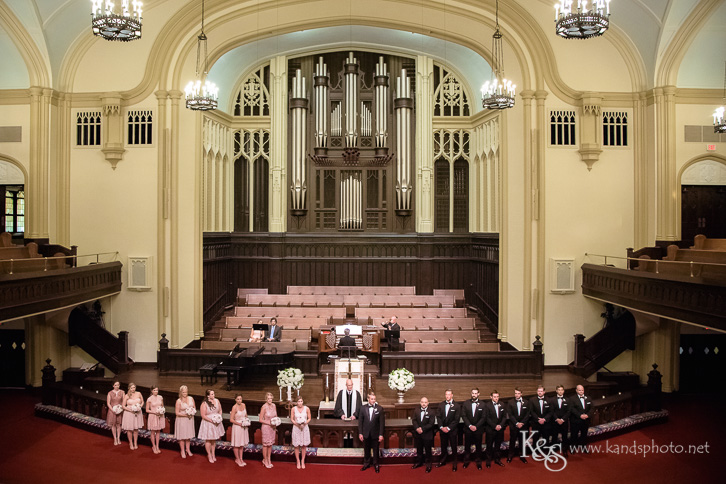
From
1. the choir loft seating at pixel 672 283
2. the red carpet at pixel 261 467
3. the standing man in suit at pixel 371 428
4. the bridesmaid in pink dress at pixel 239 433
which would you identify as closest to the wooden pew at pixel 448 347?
the choir loft seating at pixel 672 283

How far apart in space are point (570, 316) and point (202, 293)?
9510 millimetres

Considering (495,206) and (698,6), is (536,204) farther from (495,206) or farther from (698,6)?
(698,6)

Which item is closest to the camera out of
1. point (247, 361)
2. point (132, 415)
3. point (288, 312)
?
point (132, 415)

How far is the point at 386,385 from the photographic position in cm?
1201

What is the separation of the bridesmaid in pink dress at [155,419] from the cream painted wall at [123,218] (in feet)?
16.3

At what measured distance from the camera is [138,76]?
14.2 metres

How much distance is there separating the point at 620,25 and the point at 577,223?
16.2 ft

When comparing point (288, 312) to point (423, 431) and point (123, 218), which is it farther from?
point (423, 431)

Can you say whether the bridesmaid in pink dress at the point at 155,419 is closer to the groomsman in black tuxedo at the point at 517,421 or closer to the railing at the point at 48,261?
the railing at the point at 48,261

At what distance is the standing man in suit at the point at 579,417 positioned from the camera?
920cm

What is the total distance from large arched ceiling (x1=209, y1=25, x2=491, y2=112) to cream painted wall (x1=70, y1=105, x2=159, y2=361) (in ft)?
13.1

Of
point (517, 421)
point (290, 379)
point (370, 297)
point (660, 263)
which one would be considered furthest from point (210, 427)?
point (660, 263)

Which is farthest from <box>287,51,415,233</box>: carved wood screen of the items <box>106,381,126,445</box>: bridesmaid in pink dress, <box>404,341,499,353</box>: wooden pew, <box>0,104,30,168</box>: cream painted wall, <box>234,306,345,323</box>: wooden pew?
<box>106,381,126,445</box>: bridesmaid in pink dress

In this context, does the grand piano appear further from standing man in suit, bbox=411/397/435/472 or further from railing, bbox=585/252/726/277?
railing, bbox=585/252/726/277
